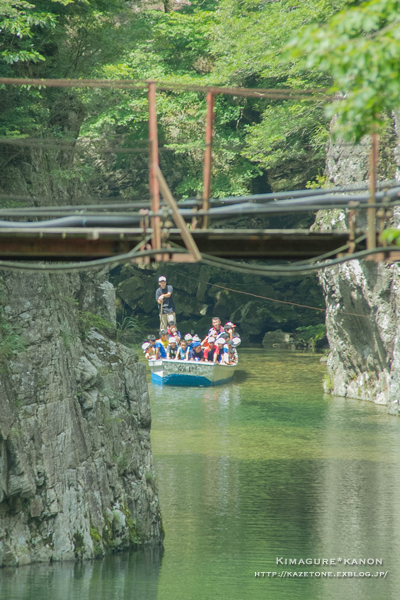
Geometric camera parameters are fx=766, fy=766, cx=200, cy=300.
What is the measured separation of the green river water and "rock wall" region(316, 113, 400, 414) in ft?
2.71

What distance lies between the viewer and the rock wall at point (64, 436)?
9.53 meters

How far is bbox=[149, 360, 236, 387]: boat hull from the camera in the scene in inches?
1070

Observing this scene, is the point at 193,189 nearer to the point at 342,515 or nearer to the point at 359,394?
the point at 359,394

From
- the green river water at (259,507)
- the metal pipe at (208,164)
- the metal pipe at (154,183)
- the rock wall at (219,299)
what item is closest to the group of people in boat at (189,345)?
the green river water at (259,507)

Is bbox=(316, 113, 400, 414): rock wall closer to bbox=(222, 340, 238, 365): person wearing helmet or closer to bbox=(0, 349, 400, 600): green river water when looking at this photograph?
bbox=(0, 349, 400, 600): green river water

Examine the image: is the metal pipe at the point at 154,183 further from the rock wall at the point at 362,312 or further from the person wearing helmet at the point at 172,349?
the person wearing helmet at the point at 172,349

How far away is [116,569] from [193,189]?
2391 centimetres

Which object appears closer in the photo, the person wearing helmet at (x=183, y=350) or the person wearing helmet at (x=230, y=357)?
the person wearing helmet at (x=230, y=357)

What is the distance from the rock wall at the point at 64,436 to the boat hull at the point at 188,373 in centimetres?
1485

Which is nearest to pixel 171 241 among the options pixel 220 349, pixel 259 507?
pixel 259 507

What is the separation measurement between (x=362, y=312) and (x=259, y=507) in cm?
915

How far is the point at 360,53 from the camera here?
14.2 ft

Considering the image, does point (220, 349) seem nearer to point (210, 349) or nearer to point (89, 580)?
point (210, 349)

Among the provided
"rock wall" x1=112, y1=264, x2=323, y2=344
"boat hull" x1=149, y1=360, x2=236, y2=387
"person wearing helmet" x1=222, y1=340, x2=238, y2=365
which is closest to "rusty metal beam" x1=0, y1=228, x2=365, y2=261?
"boat hull" x1=149, y1=360, x2=236, y2=387
